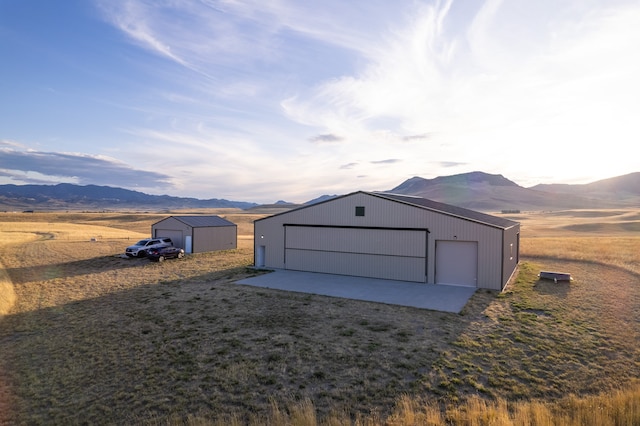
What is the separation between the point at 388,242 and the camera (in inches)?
897

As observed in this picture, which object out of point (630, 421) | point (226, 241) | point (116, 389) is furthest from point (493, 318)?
point (226, 241)

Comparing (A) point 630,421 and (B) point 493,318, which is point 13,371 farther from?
(B) point 493,318

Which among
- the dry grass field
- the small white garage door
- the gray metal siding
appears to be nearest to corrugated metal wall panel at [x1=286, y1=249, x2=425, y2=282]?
the small white garage door

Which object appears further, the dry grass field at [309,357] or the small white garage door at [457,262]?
the small white garage door at [457,262]

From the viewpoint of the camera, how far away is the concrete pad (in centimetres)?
1728

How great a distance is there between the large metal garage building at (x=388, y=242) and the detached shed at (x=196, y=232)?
31.2 ft

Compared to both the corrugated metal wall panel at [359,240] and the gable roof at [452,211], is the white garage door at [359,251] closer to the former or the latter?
the corrugated metal wall panel at [359,240]

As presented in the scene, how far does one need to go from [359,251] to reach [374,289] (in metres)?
4.10

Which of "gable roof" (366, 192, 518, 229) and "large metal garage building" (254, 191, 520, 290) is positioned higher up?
"gable roof" (366, 192, 518, 229)

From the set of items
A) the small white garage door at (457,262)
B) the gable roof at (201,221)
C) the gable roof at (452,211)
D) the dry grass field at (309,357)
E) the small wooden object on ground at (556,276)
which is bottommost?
the dry grass field at (309,357)

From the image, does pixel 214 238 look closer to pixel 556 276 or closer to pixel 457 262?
pixel 457 262

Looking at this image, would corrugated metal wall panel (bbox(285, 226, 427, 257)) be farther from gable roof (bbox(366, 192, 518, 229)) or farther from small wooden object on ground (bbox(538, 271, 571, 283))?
small wooden object on ground (bbox(538, 271, 571, 283))

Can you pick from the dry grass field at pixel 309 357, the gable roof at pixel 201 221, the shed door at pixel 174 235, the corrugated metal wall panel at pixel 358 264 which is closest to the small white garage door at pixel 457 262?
the corrugated metal wall panel at pixel 358 264

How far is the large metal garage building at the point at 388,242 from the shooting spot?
66.5 ft
